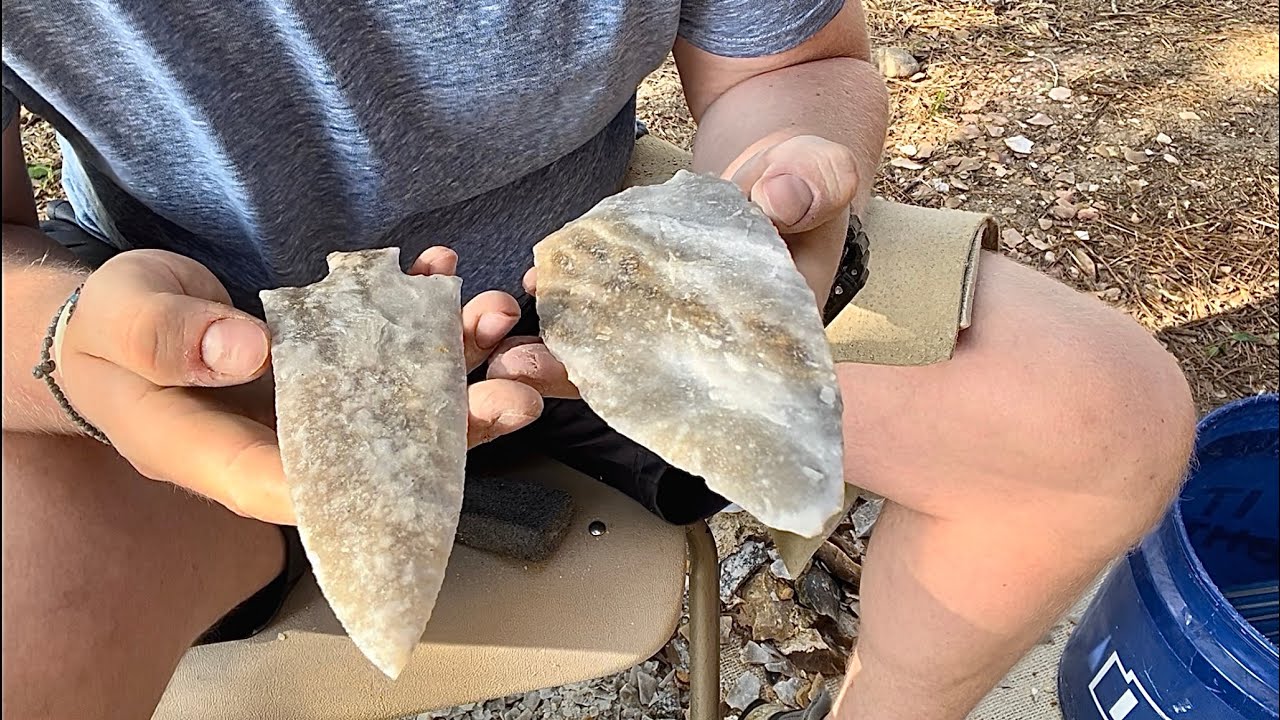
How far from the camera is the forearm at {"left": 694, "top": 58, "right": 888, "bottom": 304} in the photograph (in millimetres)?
1249

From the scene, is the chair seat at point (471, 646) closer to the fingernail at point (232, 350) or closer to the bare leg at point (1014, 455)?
the bare leg at point (1014, 455)

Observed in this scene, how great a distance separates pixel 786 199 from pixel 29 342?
72cm

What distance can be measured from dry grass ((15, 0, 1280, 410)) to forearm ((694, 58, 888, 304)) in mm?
1053

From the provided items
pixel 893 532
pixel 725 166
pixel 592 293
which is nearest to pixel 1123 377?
pixel 893 532

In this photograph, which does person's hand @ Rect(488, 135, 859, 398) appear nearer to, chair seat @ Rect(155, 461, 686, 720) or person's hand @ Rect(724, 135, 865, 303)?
person's hand @ Rect(724, 135, 865, 303)

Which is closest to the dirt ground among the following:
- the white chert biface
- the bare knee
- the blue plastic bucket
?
the blue plastic bucket

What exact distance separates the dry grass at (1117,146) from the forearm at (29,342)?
1.37 m

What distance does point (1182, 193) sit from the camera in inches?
93.4

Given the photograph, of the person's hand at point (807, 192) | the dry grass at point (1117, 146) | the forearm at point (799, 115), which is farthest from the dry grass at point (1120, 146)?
the person's hand at point (807, 192)

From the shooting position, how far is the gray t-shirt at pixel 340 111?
3.27 ft

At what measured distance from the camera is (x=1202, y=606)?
1.34 m

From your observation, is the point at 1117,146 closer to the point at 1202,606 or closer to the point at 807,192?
the point at 1202,606

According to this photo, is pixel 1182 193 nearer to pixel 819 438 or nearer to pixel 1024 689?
pixel 1024 689

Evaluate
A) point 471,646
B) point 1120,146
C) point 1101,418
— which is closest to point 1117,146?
point 1120,146
